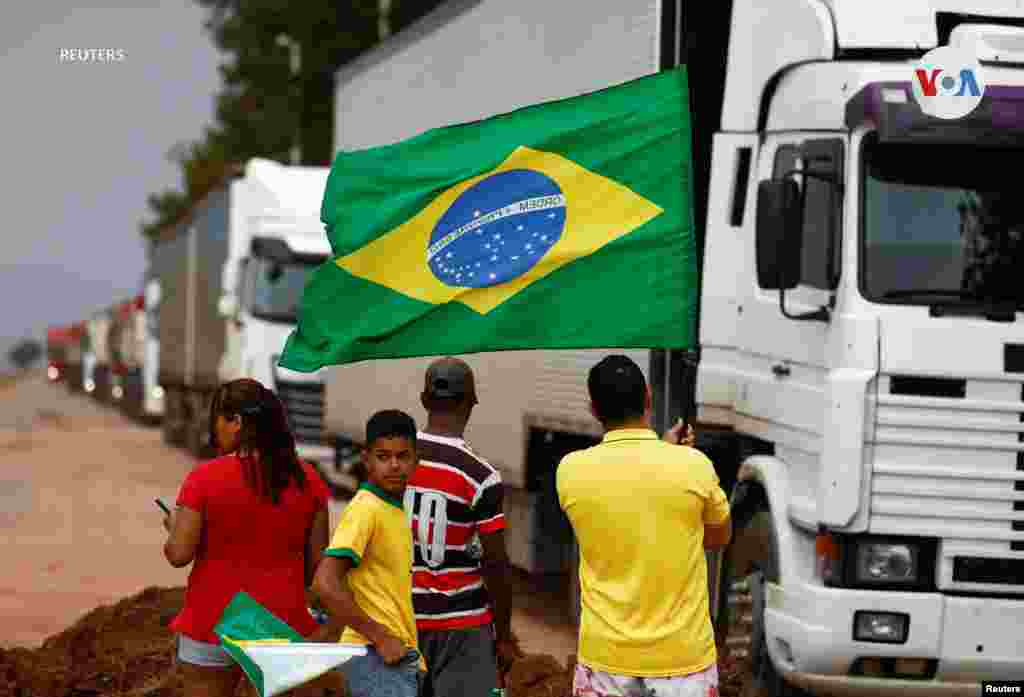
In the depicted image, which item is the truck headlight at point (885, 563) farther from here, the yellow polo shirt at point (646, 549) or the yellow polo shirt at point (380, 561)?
the yellow polo shirt at point (380, 561)

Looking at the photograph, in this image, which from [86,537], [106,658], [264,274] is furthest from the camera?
[264,274]

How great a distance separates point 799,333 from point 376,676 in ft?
11.7

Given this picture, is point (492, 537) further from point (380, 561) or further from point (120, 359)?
point (120, 359)

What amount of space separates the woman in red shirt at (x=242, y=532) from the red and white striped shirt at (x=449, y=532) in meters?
0.42

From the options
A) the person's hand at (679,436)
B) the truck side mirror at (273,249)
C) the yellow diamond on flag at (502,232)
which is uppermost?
the truck side mirror at (273,249)

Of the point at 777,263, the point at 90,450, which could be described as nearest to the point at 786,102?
the point at 777,263

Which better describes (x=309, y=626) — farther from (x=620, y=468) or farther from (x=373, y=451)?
(x=620, y=468)

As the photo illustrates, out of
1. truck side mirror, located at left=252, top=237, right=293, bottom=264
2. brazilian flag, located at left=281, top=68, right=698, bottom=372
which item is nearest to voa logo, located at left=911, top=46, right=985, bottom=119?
brazilian flag, located at left=281, top=68, right=698, bottom=372

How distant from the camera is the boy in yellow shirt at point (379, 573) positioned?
6.31m

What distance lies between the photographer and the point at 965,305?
8789mm

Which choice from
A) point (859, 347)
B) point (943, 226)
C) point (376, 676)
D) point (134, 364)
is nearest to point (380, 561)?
point (376, 676)

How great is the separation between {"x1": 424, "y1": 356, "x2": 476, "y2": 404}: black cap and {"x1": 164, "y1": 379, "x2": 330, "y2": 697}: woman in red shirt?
2.10 feet

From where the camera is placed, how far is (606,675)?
6285mm

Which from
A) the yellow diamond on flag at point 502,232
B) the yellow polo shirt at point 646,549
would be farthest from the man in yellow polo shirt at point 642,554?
the yellow diamond on flag at point 502,232
